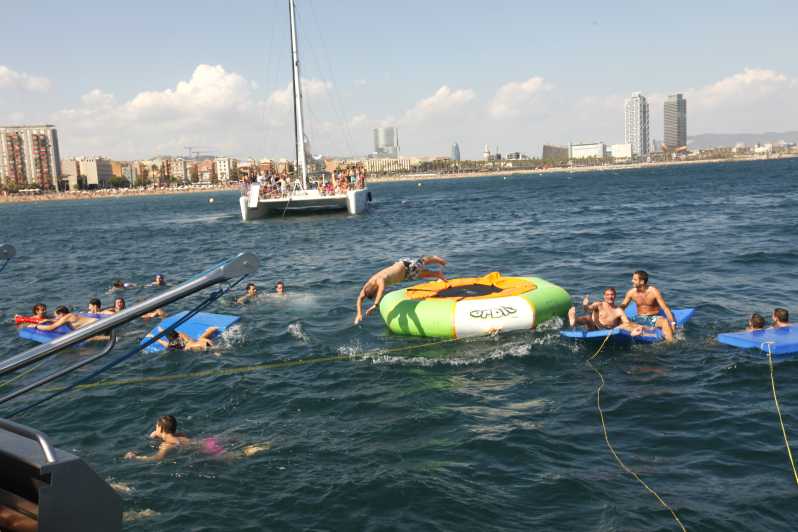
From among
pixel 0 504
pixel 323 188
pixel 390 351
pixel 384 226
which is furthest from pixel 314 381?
pixel 323 188

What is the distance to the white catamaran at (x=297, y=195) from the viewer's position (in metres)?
40.9

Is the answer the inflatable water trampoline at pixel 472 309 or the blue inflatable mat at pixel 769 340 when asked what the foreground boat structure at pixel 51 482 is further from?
the blue inflatable mat at pixel 769 340

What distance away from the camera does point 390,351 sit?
11.6 m

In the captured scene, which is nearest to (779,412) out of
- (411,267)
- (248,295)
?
(411,267)

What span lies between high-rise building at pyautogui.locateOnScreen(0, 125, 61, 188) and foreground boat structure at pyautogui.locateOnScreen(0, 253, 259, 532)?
19480 cm

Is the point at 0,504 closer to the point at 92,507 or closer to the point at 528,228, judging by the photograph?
the point at 92,507

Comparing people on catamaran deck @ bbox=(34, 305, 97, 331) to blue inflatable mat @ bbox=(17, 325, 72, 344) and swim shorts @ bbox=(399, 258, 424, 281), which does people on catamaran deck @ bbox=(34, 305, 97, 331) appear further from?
swim shorts @ bbox=(399, 258, 424, 281)

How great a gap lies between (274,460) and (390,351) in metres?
4.25

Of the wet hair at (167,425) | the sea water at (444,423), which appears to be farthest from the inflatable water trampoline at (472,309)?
the wet hair at (167,425)

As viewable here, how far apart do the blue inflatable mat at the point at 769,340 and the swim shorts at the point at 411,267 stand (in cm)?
564

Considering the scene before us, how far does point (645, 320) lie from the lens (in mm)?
11406

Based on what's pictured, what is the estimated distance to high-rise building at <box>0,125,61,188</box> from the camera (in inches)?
6914

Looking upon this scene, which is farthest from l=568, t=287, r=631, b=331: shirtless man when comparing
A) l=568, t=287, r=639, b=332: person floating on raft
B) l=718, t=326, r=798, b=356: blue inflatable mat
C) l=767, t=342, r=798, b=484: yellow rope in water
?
l=767, t=342, r=798, b=484: yellow rope in water

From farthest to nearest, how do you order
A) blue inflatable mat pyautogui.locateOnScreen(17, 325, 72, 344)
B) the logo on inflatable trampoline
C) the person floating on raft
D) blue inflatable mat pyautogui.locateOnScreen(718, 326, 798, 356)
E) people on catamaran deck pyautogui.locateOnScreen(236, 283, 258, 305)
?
people on catamaran deck pyautogui.locateOnScreen(236, 283, 258, 305), blue inflatable mat pyautogui.locateOnScreen(17, 325, 72, 344), the logo on inflatable trampoline, the person floating on raft, blue inflatable mat pyautogui.locateOnScreen(718, 326, 798, 356)
